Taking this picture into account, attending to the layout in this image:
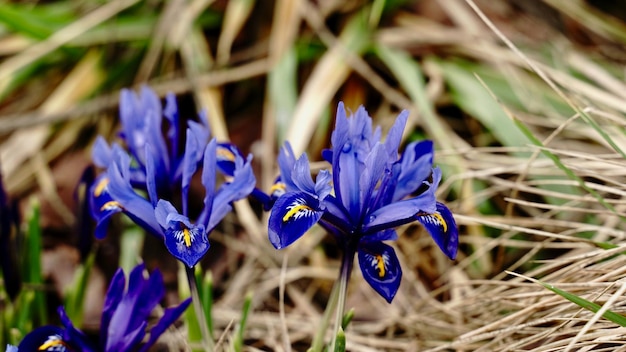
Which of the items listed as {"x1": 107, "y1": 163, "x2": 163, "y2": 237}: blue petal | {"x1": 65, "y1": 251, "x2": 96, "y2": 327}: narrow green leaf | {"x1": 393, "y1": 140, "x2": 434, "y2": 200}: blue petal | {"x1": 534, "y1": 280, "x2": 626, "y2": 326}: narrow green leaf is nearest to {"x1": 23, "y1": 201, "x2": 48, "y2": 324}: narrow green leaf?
{"x1": 65, "y1": 251, "x2": 96, "y2": 327}: narrow green leaf

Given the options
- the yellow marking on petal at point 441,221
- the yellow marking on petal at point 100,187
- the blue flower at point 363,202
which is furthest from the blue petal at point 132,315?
the yellow marking on petal at point 441,221

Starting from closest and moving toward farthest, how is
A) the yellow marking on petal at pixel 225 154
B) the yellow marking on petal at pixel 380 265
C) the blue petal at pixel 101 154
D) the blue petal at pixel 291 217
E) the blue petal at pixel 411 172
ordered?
the blue petal at pixel 291 217
the yellow marking on petal at pixel 380 265
the blue petal at pixel 411 172
the yellow marking on petal at pixel 225 154
the blue petal at pixel 101 154

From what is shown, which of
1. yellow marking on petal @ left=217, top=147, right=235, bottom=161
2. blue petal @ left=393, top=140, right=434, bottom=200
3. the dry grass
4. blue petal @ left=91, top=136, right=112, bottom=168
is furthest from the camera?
the dry grass

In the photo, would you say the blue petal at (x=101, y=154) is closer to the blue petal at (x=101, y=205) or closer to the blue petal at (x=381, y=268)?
the blue petal at (x=101, y=205)

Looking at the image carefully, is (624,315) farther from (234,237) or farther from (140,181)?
(234,237)

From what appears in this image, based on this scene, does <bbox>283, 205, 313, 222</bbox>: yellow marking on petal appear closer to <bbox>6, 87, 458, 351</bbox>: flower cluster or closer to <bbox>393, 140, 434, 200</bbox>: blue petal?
<bbox>6, 87, 458, 351</bbox>: flower cluster

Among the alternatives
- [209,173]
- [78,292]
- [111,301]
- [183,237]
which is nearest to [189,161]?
[209,173]

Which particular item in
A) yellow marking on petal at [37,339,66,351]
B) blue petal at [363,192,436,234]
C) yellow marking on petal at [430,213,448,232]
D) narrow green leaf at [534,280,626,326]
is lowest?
narrow green leaf at [534,280,626,326]
